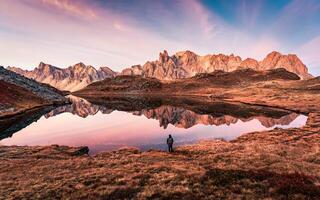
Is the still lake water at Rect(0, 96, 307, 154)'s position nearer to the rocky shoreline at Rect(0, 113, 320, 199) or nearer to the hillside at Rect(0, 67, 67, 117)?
the hillside at Rect(0, 67, 67, 117)

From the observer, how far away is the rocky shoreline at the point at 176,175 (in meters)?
22.7

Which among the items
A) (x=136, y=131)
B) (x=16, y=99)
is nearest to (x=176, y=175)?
(x=136, y=131)

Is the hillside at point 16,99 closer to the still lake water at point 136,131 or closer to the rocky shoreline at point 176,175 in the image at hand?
the still lake water at point 136,131

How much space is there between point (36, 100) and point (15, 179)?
110809 mm

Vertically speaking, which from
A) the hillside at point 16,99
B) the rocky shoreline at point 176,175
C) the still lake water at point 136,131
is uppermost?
the hillside at point 16,99

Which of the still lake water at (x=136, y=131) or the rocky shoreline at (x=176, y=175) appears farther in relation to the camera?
the still lake water at (x=136, y=131)

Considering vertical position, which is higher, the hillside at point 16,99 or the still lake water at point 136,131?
the hillside at point 16,99

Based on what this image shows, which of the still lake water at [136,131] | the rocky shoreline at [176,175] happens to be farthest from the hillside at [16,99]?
the rocky shoreline at [176,175]

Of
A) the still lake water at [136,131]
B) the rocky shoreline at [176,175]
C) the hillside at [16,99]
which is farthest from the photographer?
the hillside at [16,99]

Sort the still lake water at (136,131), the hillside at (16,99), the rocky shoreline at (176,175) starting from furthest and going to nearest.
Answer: the hillside at (16,99) → the still lake water at (136,131) → the rocky shoreline at (176,175)

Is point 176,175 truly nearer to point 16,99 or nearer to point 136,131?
point 136,131

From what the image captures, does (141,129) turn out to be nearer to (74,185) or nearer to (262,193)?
(74,185)

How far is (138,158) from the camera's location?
38531mm

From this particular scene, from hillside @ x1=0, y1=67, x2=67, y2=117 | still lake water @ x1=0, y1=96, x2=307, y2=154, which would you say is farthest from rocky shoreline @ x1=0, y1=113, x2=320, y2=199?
hillside @ x1=0, y1=67, x2=67, y2=117
